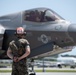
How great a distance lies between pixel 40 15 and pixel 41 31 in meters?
1.00

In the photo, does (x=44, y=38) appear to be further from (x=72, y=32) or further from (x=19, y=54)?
(x=19, y=54)

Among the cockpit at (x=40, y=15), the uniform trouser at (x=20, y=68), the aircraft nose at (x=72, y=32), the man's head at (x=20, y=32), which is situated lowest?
the uniform trouser at (x=20, y=68)

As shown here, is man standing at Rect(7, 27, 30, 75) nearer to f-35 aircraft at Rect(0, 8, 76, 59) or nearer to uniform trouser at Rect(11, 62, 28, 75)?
uniform trouser at Rect(11, 62, 28, 75)

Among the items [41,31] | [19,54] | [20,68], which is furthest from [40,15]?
[20,68]

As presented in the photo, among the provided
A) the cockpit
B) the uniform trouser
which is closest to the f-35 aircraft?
the cockpit

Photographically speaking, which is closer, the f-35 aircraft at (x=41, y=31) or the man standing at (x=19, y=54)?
the man standing at (x=19, y=54)

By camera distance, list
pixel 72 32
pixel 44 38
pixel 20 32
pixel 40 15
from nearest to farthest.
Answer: pixel 20 32, pixel 72 32, pixel 44 38, pixel 40 15

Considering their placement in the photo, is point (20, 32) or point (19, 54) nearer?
point (20, 32)

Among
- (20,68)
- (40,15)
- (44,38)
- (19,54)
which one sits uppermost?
(40,15)

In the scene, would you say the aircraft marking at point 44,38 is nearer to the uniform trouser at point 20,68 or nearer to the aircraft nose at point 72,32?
the aircraft nose at point 72,32

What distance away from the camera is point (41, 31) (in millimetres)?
13297

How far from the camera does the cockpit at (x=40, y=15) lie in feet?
45.4

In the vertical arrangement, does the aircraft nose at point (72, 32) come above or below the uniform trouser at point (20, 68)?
above

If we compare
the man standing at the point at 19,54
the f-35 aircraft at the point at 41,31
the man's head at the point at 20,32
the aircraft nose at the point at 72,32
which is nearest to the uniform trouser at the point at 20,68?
the man standing at the point at 19,54
